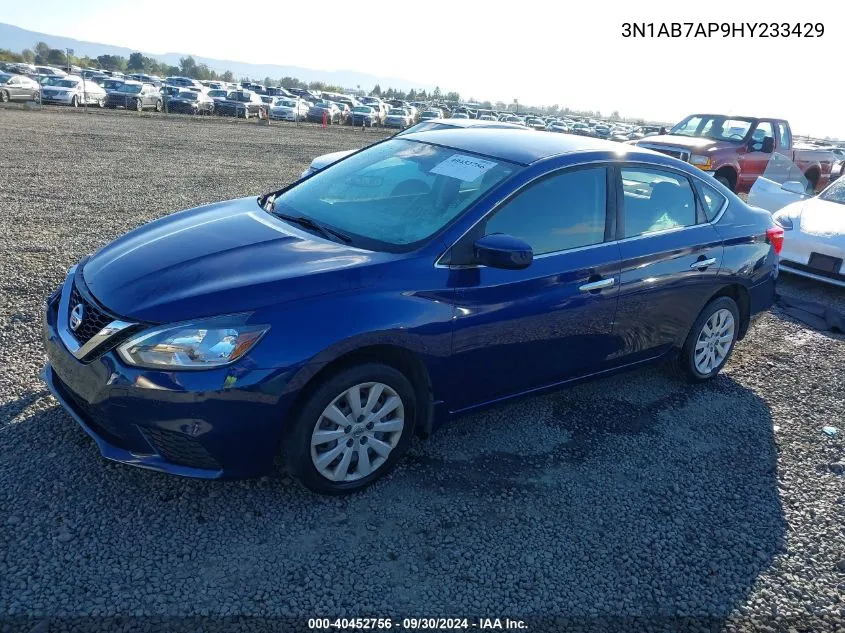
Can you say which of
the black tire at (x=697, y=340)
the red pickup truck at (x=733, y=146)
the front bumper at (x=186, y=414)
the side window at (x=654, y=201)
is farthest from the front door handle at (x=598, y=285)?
the red pickup truck at (x=733, y=146)

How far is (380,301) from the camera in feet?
10.4

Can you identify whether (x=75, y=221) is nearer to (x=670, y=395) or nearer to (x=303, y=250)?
(x=303, y=250)

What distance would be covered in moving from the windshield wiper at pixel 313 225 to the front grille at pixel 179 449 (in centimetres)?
129

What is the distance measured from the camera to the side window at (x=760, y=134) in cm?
1281

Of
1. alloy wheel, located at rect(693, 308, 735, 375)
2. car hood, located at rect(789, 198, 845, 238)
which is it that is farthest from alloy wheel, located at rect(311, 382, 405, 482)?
car hood, located at rect(789, 198, 845, 238)

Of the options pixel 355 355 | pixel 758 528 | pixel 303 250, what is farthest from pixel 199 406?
pixel 758 528

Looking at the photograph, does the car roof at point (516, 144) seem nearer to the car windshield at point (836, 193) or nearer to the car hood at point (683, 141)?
the car windshield at point (836, 193)

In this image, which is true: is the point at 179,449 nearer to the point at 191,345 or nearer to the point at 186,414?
the point at 186,414

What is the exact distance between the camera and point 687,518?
347 cm

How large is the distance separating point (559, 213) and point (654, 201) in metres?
0.91

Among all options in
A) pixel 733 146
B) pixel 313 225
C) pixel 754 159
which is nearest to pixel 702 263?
pixel 313 225

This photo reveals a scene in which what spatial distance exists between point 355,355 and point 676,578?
176 cm

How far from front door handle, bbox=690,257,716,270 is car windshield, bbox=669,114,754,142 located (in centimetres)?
942

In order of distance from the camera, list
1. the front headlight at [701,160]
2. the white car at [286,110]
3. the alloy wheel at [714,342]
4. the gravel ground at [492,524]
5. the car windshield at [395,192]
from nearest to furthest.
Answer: the gravel ground at [492,524] < the car windshield at [395,192] < the alloy wheel at [714,342] < the front headlight at [701,160] < the white car at [286,110]
